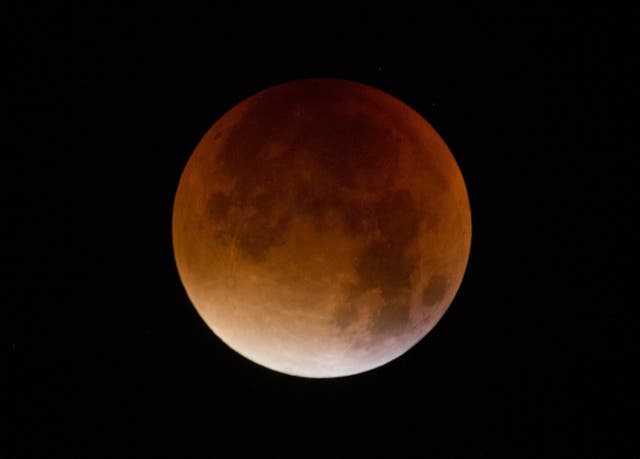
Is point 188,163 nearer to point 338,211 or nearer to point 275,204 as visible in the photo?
point 275,204

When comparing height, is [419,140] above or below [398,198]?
above

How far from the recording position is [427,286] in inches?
143

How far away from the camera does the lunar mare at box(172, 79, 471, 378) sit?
3.28 m

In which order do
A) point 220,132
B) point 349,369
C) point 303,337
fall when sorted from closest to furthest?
point 303,337 < point 220,132 < point 349,369

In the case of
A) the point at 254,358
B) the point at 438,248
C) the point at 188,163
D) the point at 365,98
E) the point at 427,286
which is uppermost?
the point at 365,98

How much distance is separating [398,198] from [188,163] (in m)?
1.86

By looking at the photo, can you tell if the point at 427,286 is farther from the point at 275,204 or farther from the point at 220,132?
the point at 220,132

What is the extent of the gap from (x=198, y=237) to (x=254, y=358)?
3.81ft

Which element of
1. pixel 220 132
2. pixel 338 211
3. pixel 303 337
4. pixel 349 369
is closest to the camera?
pixel 338 211

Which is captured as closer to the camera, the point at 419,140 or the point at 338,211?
the point at 338,211

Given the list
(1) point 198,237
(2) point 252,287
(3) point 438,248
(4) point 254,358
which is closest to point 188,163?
(1) point 198,237

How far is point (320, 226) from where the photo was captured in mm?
3236

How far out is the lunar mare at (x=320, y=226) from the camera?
3.28 m

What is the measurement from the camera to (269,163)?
3.33m
